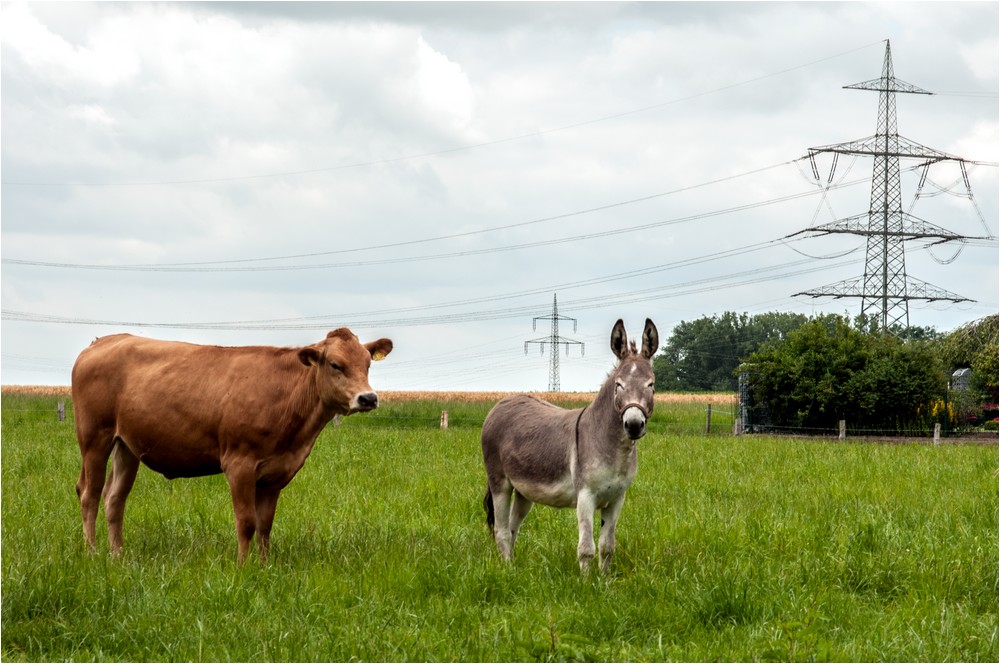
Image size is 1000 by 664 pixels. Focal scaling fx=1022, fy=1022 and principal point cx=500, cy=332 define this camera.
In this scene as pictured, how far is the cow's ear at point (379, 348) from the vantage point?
8555 mm

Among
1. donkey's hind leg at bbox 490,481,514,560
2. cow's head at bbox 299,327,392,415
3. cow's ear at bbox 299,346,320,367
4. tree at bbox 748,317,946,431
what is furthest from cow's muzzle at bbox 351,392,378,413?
tree at bbox 748,317,946,431

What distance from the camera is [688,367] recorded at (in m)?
80.9

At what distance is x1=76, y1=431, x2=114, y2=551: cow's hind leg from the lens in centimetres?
888

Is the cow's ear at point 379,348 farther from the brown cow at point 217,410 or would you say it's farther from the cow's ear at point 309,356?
the cow's ear at point 309,356

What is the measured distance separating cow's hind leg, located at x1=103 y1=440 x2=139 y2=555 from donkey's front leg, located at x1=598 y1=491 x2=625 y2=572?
4.16 meters

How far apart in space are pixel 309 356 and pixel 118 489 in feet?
7.75

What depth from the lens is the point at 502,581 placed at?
7141mm

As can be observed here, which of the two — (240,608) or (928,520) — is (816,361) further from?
(240,608)

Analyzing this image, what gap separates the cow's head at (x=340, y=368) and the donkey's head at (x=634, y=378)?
6.21 feet

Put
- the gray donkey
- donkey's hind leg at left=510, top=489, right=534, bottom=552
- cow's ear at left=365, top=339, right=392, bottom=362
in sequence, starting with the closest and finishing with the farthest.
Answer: the gray donkey
cow's ear at left=365, top=339, right=392, bottom=362
donkey's hind leg at left=510, top=489, right=534, bottom=552

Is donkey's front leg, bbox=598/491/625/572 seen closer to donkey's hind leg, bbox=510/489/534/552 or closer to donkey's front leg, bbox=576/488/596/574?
donkey's front leg, bbox=576/488/596/574

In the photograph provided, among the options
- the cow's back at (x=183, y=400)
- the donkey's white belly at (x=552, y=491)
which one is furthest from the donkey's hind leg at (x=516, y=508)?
the cow's back at (x=183, y=400)

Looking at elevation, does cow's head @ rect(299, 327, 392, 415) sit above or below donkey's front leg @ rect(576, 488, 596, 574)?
above

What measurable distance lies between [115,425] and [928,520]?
7667 mm
